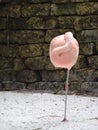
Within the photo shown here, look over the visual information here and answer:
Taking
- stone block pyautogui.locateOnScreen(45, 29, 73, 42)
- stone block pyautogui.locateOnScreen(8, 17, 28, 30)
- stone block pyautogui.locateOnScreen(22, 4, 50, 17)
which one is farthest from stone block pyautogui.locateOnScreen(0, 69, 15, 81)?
stone block pyautogui.locateOnScreen(22, 4, 50, 17)

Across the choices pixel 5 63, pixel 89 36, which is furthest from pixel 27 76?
pixel 89 36

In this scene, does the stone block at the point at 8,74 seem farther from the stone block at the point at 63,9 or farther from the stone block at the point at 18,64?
the stone block at the point at 63,9

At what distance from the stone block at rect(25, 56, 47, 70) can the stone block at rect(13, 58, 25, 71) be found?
0.25 feet

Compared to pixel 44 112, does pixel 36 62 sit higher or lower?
higher

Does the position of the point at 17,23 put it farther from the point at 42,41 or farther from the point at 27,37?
the point at 42,41

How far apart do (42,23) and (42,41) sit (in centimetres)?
25

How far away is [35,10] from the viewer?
18.0 feet

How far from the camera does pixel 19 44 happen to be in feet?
18.3

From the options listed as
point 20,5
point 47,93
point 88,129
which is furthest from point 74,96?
point 88,129

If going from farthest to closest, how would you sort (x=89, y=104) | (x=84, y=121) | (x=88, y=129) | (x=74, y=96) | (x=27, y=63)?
(x=27, y=63)
(x=74, y=96)
(x=89, y=104)
(x=84, y=121)
(x=88, y=129)

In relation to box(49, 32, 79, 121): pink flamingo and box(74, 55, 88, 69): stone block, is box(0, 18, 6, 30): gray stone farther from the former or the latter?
box(49, 32, 79, 121): pink flamingo

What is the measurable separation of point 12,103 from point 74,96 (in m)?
0.87

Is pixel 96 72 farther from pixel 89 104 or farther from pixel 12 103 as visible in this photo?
pixel 12 103

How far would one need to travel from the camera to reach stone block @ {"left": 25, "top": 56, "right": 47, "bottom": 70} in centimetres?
554
